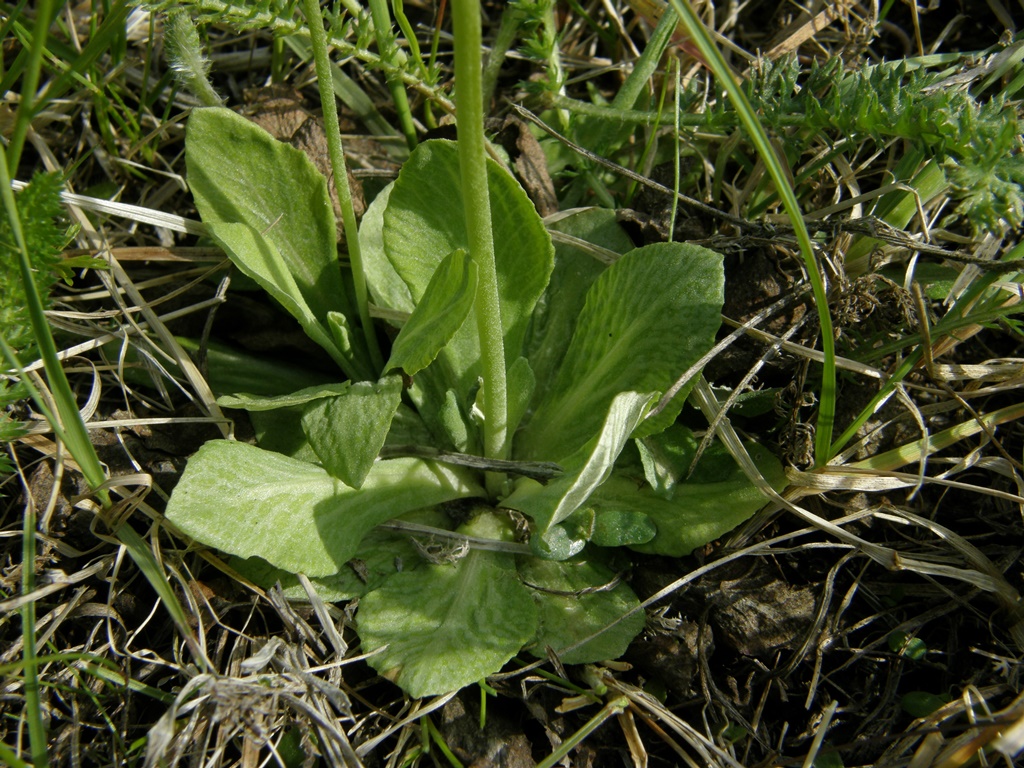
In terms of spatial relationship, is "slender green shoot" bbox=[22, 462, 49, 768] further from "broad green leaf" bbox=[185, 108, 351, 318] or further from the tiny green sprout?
the tiny green sprout

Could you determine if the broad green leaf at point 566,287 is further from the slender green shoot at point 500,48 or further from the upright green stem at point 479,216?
the slender green shoot at point 500,48

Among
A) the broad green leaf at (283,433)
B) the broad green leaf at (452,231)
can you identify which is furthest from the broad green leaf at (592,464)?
the broad green leaf at (283,433)

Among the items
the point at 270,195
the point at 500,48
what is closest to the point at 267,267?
the point at 270,195

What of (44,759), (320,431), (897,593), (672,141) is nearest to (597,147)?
(672,141)

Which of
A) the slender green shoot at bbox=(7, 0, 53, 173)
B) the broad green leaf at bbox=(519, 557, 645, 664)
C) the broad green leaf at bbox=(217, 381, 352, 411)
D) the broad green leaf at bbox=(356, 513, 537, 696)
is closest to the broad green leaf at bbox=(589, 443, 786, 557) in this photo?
the broad green leaf at bbox=(519, 557, 645, 664)

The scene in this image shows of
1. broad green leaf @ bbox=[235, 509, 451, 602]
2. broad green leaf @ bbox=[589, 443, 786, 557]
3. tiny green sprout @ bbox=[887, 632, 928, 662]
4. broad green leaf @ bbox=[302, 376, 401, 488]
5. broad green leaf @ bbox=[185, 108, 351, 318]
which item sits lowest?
tiny green sprout @ bbox=[887, 632, 928, 662]

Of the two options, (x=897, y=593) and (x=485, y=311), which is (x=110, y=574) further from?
(x=897, y=593)

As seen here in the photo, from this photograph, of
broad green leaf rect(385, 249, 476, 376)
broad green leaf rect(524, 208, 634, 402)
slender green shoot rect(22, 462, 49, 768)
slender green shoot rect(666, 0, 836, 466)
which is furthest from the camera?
broad green leaf rect(524, 208, 634, 402)
